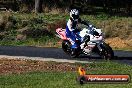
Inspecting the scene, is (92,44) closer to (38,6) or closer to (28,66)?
(28,66)

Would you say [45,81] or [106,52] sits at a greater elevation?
[45,81]

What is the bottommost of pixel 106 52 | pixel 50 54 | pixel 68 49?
pixel 50 54

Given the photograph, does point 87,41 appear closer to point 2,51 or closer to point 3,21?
point 2,51

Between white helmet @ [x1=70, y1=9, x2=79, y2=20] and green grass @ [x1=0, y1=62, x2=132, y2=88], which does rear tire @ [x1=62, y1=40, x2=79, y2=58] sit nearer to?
white helmet @ [x1=70, y1=9, x2=79, y2=20]

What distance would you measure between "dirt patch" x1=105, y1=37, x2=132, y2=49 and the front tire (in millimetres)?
5260

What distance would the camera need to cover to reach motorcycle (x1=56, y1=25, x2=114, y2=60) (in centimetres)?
1891

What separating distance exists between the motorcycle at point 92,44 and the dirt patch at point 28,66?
2415 mm

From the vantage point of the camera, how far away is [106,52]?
743 inches

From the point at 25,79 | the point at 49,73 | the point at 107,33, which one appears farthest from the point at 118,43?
the point at 25,79

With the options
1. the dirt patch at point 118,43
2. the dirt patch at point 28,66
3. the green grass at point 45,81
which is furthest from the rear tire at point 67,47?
the green grass at point 45,81

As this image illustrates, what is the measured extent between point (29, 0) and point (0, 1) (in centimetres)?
584

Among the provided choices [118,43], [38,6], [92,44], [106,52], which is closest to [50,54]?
[92,44]

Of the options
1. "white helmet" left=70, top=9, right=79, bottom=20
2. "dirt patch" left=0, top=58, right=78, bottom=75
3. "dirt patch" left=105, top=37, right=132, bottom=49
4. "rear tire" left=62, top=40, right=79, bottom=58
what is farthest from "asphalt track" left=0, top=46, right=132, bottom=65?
"dirt patch" left=105, top=37, right=132, bottom=49

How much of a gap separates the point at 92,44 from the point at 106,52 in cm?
80
